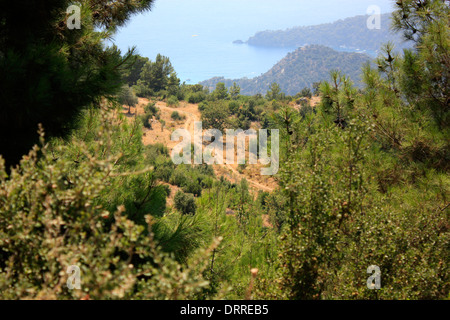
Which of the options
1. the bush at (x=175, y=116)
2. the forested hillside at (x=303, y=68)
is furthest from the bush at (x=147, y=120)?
the forested hillside at (x=303, y=68)

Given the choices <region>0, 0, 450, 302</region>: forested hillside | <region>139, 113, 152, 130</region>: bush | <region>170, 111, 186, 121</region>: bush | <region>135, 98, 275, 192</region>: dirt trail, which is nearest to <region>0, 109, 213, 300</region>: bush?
<region>0, 0, 450, 302</region>: forested hillside

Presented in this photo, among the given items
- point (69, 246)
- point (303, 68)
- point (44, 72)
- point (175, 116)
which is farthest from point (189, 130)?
point (303, 68)

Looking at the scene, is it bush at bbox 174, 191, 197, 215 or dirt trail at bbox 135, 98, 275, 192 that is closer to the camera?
bush at bbox 174, 191, 197, 215

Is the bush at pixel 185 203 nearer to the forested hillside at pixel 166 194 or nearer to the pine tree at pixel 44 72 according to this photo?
the forested hillside at pixel 166 194

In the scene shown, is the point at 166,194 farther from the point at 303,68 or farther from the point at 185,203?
the point at 303,68

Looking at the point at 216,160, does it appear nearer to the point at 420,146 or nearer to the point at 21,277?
the point at 420,146

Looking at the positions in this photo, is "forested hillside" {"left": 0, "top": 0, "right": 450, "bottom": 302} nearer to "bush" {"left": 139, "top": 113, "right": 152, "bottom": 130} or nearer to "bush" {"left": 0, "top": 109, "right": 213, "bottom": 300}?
"bush" {"left": 0, "top": 109, "right": 213, "bottom": 300}
